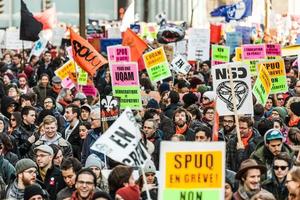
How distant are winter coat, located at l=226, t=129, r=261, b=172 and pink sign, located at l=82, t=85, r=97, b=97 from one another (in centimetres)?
719

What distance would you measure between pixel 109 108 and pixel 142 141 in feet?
15.0

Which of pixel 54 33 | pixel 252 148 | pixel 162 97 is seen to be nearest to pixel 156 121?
pixel 252 148

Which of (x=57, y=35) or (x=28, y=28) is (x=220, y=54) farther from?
(x=57, y=35)

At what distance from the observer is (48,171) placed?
12.4 meters

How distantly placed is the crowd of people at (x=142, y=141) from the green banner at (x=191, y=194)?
0.54m

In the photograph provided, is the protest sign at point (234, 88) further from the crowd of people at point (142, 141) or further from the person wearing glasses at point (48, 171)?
the person wearing glasses at point (48, 171)

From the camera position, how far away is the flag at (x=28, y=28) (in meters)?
27.7

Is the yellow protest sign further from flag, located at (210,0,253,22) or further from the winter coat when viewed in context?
flag, located at (210,0,253,22)

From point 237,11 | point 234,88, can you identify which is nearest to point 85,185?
point 234,88

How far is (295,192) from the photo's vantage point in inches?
339

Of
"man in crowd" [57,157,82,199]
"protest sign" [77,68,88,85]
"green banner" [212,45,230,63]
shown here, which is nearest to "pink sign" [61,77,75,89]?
"protest sign" [77,68,88,85]

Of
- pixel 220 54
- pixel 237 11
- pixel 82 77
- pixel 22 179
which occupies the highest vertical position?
pixel 237 11

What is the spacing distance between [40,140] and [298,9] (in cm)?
6574

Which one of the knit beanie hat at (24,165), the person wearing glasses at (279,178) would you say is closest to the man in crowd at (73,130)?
the knit beanie hat at (24,165)
